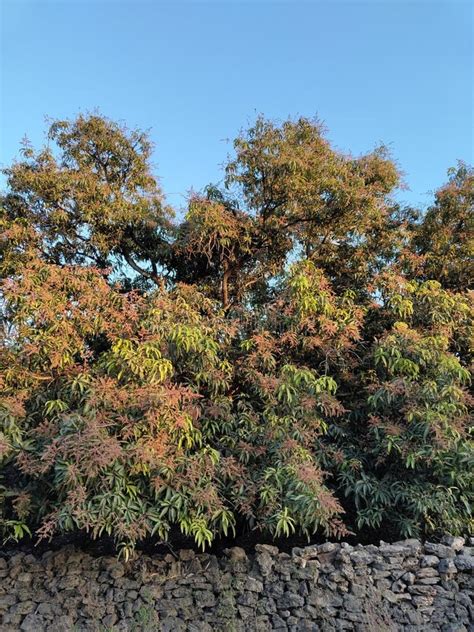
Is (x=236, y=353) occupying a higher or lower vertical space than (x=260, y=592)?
higher

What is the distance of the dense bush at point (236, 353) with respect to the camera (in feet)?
13.6

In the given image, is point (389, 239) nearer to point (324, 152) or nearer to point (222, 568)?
point (324, 152)

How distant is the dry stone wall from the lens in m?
4.16

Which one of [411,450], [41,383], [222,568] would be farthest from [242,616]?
[41,383]

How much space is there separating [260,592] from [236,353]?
231cm

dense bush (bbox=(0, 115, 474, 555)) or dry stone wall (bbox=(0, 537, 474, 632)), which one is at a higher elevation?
dense bush (bbox=(0, 115, 474, 555))

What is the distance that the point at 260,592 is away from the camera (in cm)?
439

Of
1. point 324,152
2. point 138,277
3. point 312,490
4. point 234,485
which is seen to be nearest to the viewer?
point 312,490

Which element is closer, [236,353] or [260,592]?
[260,592]

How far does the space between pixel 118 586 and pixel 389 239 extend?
222 inches

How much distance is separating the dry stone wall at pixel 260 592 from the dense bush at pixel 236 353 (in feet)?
1.13

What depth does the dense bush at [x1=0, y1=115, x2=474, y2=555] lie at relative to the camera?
416 cm

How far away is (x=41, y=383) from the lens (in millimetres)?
4738

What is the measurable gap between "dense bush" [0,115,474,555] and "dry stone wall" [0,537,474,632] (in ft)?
1.13
